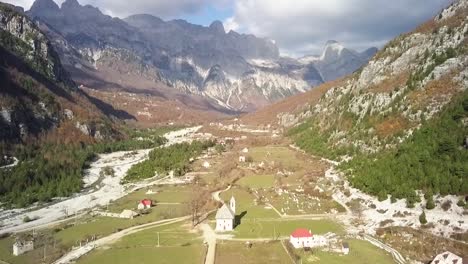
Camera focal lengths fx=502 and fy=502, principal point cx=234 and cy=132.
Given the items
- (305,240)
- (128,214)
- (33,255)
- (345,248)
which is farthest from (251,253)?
(128,214)

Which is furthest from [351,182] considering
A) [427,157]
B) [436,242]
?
[436,242]

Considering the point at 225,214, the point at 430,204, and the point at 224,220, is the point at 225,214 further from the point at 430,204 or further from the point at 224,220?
the point at 430,204

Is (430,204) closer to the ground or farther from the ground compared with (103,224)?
farther from the ground

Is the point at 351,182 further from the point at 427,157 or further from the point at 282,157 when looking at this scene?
the point at 282,157

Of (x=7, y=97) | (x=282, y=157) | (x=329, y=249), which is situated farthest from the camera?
(x=7, y=97)

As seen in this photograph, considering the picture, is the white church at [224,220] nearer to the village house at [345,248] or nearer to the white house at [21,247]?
the village house at [345,248]

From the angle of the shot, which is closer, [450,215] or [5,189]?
[450,215]
